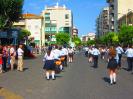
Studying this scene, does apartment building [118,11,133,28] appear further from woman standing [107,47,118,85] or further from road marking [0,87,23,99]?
road marking [0,87,23,99]

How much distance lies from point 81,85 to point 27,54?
41.4m

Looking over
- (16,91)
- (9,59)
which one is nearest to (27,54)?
(9,59)

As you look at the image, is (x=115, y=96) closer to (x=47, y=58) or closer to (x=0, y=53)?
(x=47, y=58)

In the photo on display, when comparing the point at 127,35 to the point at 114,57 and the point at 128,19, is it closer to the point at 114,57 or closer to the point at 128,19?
the point at 128,19

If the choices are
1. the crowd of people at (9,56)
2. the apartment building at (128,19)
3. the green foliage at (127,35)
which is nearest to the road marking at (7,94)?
the crowd of people at (9,56)

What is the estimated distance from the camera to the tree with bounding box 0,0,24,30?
53781 millimetres

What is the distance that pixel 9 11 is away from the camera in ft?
179

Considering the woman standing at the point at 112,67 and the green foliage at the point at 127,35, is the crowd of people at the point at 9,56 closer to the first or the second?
the woman standing at the point at 112,67

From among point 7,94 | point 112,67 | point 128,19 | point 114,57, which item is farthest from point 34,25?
point 7,94

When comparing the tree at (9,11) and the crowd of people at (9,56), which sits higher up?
the tree at (9,11)

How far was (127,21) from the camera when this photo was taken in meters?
130

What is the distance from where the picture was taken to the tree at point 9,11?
53781 mm

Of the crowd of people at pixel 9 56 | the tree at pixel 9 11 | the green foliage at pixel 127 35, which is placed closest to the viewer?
the crowd of people at pixel 9 56

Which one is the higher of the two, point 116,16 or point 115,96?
point 116,16
